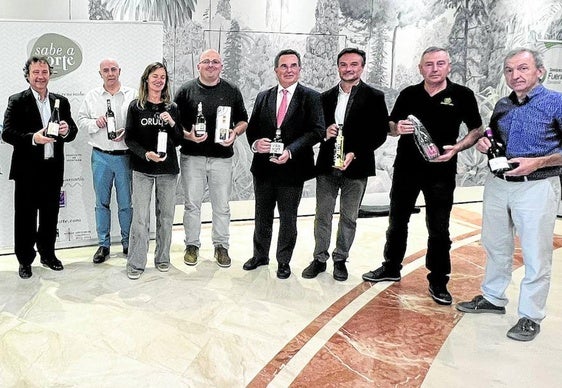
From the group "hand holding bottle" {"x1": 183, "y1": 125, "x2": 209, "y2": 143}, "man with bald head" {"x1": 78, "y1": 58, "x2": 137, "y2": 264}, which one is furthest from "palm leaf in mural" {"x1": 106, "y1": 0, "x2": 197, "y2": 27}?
"hand holding bottle" {"x1": 183, "y1": 125, "x2": 209, "y2": 143}

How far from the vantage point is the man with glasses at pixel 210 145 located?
14.9ft

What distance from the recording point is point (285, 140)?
14.4 feet

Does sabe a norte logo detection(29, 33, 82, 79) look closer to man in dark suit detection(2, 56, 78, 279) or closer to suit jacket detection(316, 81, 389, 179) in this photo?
A: man in dark suit detection(2, 56, 78, 279)

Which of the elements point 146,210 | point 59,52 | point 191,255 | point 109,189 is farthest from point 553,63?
point 59,52

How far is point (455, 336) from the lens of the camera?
370cm

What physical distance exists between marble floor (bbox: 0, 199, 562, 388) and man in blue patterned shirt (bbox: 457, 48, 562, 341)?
374mm

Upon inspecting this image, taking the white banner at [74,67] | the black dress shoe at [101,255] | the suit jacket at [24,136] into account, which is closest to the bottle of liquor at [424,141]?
the white banner at [74,67]

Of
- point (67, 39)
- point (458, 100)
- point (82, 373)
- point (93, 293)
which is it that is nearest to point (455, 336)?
point (458, 100)

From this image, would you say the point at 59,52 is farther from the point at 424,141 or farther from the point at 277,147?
the point at 424,141

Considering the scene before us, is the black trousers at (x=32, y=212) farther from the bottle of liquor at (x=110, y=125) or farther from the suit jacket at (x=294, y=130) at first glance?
the suit jacket at (x=294, y=130)

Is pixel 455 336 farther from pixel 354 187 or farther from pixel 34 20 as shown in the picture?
pixel 34 20

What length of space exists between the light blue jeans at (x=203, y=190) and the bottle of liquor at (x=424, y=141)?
5.10ft

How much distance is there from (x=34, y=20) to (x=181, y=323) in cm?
278

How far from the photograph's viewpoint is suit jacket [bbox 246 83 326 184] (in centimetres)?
431
